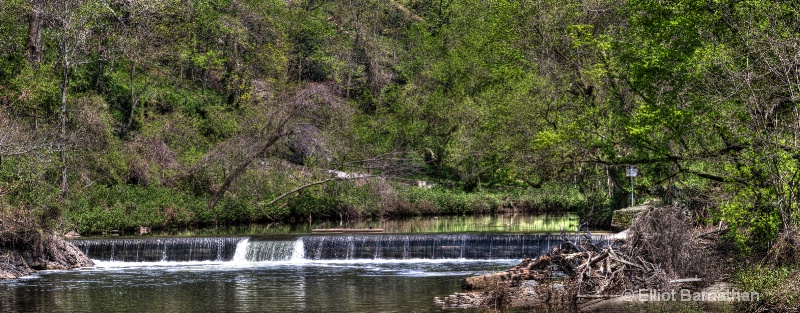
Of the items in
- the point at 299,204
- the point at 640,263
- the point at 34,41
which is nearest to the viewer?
the point at 640,263

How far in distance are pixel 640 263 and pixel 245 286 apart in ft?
29.9

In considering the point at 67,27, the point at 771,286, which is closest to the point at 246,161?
the point at 67,27

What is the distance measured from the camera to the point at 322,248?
95.1 ft

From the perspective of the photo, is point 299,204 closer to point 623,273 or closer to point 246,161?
point 246,161

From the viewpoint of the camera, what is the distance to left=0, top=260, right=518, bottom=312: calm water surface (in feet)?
60.0

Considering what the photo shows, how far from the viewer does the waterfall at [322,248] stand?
93.2ft

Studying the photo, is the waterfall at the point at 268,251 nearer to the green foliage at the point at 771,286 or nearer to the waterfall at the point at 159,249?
the waterfall at the point at 159,249

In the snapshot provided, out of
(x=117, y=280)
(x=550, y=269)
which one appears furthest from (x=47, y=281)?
(x=550, y=269)

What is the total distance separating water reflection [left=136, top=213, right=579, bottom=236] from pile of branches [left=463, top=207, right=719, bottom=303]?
13.8 metres

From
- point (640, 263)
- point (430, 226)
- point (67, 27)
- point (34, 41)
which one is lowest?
point (640, 263)

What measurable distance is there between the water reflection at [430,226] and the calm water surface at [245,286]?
555 centimetres

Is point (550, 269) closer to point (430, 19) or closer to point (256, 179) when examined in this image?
point (256, 179)

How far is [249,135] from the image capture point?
3797 centimetres

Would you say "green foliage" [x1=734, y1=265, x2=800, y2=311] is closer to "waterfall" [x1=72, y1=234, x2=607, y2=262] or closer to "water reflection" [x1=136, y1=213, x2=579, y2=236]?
"waterfall" [x1=72, y1=234, x2=607, y2=262]
